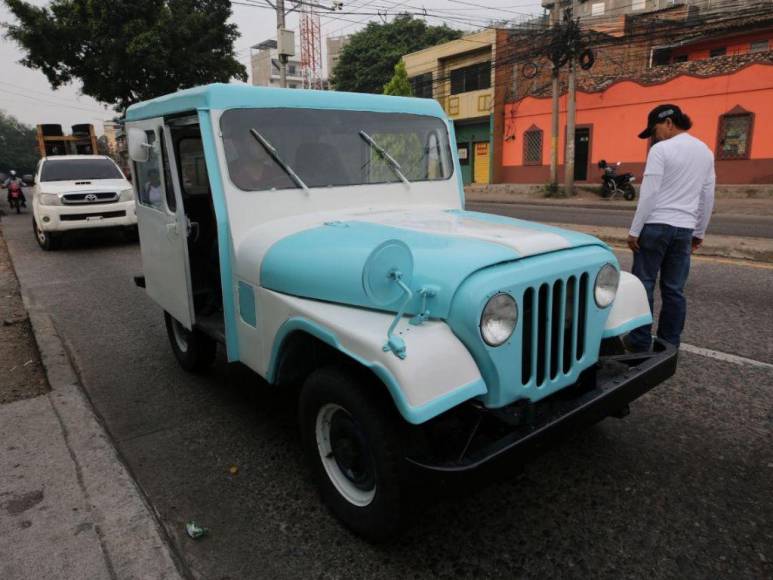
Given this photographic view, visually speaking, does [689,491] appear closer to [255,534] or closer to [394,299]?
[394,299]

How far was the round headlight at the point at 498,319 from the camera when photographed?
7.02ft

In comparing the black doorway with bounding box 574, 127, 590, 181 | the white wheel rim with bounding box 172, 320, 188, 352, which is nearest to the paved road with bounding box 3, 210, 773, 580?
the white wheel rim with bounding box 172, 320, 188, 352

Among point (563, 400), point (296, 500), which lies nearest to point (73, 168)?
point (296, 500)

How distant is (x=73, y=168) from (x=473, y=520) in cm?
1254

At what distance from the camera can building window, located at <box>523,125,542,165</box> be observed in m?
26.5

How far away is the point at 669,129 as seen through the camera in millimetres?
4012

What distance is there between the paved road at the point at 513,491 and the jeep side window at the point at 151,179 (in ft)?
4.73

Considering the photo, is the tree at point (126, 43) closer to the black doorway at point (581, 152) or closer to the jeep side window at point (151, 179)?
the black doorway at point (581, 152)

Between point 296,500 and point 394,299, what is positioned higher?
point 394,299

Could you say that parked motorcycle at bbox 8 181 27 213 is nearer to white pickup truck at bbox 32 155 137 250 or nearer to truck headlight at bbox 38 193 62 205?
white pickup truck at bbox 32 155 137 250

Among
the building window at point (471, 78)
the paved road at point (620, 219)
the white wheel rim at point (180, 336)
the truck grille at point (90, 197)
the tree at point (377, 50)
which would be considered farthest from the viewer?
the tree at point (377, 50)

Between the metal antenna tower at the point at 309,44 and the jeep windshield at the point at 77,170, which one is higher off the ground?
the metal antenna tower at the point at 309,44

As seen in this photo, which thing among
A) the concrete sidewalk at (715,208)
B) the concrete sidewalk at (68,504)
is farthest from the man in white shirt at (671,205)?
the concrete sidewalk at (715,208)

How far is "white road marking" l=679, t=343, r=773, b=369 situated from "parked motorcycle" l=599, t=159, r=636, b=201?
56.3 feet
